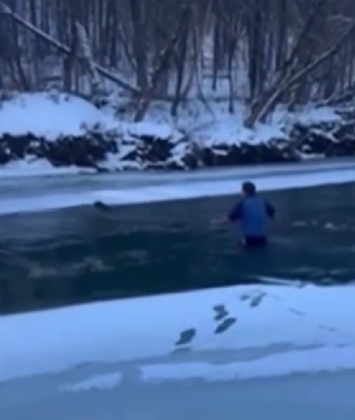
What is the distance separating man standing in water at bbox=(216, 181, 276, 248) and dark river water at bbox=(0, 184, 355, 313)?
11.4 inches

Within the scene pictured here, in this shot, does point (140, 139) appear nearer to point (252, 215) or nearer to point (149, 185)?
point (149, 185)

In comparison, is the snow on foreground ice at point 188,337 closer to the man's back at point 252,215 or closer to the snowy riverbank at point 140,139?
the man's back at point 252,215

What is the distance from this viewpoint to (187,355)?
10219 mm

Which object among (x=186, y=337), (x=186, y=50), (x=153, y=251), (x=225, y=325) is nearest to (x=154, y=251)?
(x=153, y=251)

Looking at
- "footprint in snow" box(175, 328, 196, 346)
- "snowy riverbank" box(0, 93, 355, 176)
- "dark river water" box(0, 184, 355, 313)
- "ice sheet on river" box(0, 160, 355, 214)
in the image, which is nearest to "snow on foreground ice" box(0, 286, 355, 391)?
"footprint in snow" box(175, 328, 196, 346)

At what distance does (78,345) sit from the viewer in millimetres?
10344

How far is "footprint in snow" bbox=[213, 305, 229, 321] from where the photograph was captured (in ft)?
36.6

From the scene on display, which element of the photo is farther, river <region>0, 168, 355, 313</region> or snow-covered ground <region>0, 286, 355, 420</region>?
river <region>0, 168, 355, 313</region>

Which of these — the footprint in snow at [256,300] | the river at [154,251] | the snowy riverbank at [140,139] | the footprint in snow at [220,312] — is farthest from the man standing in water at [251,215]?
the snowy riverbank at [140,139]

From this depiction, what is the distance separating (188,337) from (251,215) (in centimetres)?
564

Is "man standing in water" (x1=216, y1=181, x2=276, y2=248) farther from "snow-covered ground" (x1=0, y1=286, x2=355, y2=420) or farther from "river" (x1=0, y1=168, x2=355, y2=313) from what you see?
"snow-covered ground" (x1=0, y1=286, x2=355, y2=420)

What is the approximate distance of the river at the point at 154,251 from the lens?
1479 centimetres

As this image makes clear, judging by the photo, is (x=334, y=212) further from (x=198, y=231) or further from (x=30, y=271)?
(x=30, y=271)

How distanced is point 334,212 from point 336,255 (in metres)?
5.08
